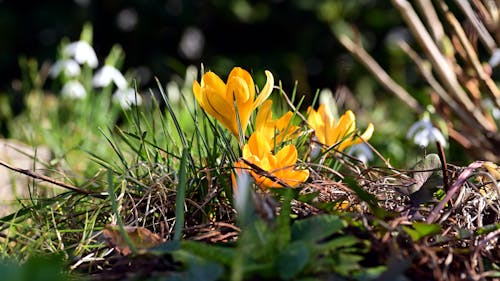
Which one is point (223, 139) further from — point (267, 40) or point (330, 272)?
point (267, 40)

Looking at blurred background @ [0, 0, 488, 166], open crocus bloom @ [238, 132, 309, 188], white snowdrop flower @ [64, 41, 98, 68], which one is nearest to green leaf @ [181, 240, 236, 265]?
open crocus bloom @ [238, 132, 309, 188]

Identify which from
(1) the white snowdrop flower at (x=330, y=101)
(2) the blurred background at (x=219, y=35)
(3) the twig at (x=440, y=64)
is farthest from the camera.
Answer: (2) the blurred background at (x=219, y=35)

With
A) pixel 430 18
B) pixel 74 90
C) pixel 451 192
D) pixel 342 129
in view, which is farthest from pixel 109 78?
pixel 451 192

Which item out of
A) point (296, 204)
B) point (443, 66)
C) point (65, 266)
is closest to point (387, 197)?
point (296, 204)

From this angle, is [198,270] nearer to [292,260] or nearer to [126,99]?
[292,260]

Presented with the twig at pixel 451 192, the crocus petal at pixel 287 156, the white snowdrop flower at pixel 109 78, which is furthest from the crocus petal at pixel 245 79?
the white snowdrop flower at pixel 109 78

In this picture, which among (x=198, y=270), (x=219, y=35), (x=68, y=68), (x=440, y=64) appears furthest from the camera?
(x=219, y=35)

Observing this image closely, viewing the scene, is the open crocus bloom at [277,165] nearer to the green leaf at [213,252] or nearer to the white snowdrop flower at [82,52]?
the green leaf at [213,252]
